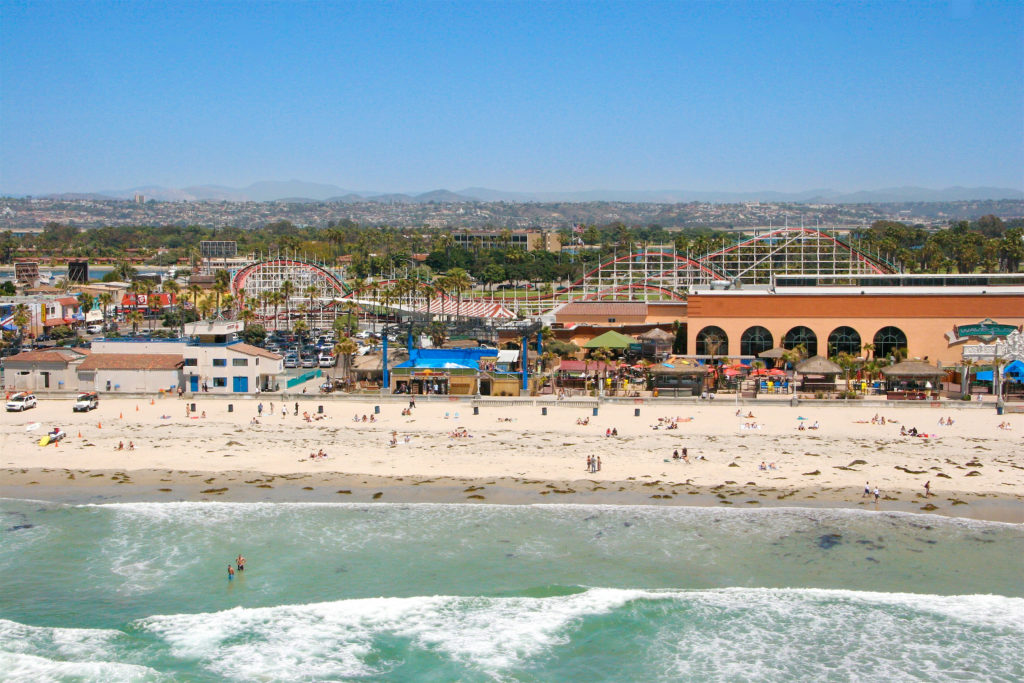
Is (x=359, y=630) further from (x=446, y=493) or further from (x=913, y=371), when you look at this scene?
(x=913, y=371)

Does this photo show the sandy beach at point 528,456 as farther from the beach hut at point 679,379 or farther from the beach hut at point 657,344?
the beach hut at point 657,344

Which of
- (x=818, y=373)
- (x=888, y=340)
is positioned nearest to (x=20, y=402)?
(x=818, y=373)

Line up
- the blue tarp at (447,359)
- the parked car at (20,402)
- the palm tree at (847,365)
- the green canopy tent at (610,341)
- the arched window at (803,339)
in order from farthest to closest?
the green canopy tent at (610,341) → the arched window at (803,339) → the blue tarp at (447,359) → the palm tree at (847,365) → the parked car at (20,402)

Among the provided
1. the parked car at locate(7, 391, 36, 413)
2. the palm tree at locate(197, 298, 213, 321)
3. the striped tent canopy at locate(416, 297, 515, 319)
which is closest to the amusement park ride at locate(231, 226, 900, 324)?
the striped tent canopy at locate(416, 297, 515, 319)

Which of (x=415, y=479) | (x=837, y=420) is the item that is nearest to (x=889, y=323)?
(x=837, y=420)

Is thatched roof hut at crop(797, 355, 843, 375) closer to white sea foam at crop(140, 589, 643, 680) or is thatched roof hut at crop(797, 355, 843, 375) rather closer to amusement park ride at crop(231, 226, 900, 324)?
amusement park ride at crop(231, 226, 900, 324)

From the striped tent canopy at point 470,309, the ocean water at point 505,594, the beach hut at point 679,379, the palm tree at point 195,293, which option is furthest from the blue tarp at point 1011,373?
the palm tree at point 195,293

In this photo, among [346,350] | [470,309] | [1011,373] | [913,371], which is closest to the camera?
[913,371]
